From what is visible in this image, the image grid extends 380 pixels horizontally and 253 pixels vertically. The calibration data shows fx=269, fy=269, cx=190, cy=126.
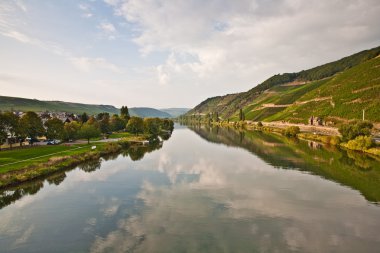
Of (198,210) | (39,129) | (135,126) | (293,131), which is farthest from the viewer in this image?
(135,126)

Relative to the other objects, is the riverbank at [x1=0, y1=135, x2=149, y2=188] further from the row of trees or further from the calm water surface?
the row of trees

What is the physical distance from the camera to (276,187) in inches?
1736

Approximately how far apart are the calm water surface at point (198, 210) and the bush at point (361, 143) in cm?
1353

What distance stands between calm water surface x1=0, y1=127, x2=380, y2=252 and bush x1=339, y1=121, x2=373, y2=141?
790 inches

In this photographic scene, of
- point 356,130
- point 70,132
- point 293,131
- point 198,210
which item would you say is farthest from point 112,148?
point 293,131

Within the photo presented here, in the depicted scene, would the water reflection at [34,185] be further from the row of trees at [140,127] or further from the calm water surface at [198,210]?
the row of trees at [140,127]

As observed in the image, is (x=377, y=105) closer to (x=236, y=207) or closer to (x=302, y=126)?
(x=302, y=126)

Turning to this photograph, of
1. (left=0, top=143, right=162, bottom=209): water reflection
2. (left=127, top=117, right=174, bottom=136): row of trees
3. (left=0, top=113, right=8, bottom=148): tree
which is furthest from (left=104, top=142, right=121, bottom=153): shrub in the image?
(left=127, top=117, right=174, bottom=136): row of trees

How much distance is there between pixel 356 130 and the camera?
78500 mm

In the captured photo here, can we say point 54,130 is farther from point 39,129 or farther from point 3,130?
point 3,130

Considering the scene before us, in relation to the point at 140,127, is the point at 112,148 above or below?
below

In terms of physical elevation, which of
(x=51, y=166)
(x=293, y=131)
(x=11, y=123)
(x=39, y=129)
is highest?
(x=11, y=123)

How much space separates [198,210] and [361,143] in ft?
201

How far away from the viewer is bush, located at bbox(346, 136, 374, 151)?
7231 cm
